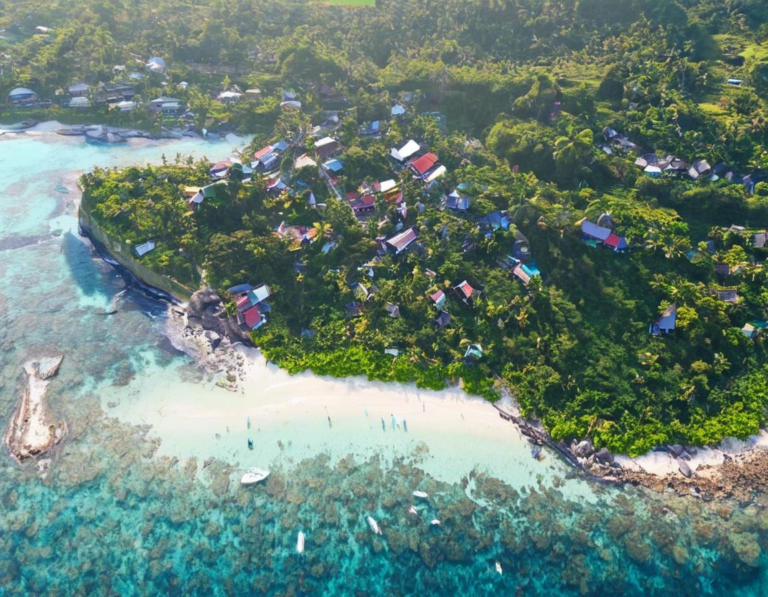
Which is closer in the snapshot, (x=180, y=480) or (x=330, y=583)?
(x=330, y=583)

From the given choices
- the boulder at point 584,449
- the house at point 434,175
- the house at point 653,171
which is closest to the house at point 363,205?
the house at point 434,175

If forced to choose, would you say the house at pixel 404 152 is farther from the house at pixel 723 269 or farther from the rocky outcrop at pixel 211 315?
the house at pixel 723 269

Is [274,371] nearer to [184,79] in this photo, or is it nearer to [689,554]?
[689,554]

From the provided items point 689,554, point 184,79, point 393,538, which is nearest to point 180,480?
point 393,538

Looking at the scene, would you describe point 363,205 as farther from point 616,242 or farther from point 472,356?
point 616,242

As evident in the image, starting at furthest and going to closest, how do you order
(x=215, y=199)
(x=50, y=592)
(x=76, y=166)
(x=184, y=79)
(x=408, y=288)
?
1. (x=184, y=79)
2. (x=76, y=166)
3. (x=215, y=199)
4. (x=408, y=288)
5. (x=50, y=592)

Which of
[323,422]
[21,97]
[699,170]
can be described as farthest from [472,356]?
[21,97]

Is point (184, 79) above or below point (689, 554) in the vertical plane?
above

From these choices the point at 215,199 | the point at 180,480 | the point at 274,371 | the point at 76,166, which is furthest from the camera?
the point at 76,166
